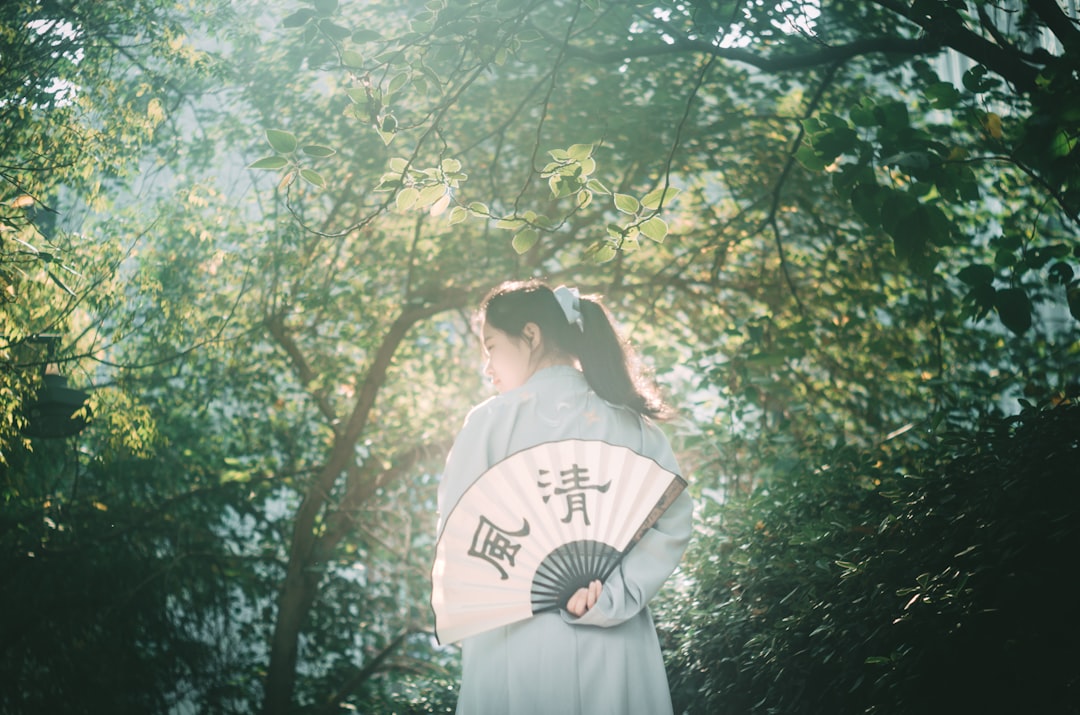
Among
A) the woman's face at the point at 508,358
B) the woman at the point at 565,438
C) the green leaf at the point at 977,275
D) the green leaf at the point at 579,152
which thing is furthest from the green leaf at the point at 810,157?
the woman's face at the point at 508,358

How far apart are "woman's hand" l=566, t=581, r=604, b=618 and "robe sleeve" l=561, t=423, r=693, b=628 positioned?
0.04 ft

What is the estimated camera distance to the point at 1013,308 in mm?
2332

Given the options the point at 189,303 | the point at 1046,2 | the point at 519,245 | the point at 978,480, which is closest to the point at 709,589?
the point at 978,480

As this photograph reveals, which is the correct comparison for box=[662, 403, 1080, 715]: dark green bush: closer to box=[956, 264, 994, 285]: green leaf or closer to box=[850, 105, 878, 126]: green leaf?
box=[956, 264, 994, 285]: green leaf

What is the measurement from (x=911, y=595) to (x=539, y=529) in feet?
2.80

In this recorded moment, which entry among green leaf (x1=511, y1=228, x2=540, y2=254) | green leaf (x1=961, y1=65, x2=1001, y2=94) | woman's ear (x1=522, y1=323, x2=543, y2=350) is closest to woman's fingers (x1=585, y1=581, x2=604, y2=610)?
woman's ear (x1=522, y1=323, x2=543, y2=350)

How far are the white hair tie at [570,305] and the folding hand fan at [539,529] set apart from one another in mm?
451

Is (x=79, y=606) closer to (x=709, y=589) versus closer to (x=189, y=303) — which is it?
(x=189, y=303)

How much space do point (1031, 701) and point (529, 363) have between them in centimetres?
138

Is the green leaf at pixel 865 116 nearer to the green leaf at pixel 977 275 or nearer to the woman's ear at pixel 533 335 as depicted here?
the green leaf at pixel 977 275

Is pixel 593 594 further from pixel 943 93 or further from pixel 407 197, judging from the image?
pixel 943 93

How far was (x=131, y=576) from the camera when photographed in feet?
16.7

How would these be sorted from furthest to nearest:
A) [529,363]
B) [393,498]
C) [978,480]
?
[393,498] < [529,363] < [978,480]

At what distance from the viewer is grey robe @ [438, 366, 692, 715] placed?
2021mm
